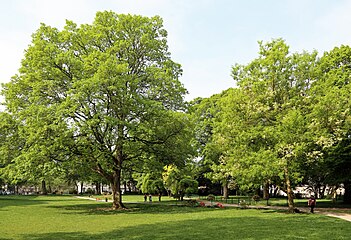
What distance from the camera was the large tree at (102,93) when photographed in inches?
984

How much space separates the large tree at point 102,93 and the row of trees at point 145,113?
89 millimetres

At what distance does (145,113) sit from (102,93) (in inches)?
145

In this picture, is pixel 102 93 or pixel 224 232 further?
pixel 102 93

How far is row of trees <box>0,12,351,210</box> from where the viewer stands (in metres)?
24.1

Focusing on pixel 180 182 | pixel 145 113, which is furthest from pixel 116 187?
A: pixel 180 182

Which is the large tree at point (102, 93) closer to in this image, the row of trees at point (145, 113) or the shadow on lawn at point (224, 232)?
the row of trees at point (145, 113)

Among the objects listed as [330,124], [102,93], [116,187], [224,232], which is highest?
[102,93]

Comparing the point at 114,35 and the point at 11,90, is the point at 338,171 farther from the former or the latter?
the point at 11,90

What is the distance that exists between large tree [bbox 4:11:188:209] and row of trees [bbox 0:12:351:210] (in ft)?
0.29

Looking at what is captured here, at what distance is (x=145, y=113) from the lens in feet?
89.9

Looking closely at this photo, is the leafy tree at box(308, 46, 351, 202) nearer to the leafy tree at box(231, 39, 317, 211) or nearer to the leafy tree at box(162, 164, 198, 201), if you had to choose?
the leafy tree at box(231, 39, 317, 211)

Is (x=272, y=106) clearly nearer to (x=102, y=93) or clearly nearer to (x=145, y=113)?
(x=145, y=113)

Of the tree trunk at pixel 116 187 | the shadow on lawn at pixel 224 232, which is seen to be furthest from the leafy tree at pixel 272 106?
the tree trunk at pixel 116 187

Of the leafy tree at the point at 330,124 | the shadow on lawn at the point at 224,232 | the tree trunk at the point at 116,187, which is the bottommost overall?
the shadow on lawn at the point at 224,232
